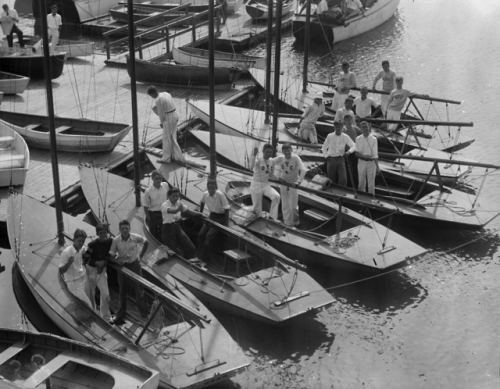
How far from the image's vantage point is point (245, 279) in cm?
1362

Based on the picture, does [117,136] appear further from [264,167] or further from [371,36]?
[371,36]

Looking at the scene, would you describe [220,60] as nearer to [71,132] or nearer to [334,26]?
[334,26]

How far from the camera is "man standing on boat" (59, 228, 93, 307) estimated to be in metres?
Answer: 12.8

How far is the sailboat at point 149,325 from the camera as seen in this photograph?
37.1ft

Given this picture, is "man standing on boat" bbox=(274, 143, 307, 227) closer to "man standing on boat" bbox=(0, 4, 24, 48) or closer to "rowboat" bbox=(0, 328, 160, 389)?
"rowboat" bbox=(0, 328, 160, 389)

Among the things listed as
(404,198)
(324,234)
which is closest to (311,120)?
(404,198)

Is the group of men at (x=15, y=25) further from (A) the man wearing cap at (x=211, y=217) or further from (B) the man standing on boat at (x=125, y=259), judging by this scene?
(B) the man standing on boat at (x=125, y=259)

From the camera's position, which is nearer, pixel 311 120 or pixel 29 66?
pixel 311 120

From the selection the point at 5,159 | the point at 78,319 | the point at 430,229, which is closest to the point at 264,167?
the point at 430,229

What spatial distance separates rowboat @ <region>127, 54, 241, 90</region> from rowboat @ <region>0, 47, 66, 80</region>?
247 centimetres

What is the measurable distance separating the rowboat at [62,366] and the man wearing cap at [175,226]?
3496 millimetres

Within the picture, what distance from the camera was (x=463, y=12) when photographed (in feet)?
120

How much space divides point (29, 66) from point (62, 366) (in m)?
16.8

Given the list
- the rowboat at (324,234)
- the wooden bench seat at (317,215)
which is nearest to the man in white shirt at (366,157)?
the rowboat at (324,234)
